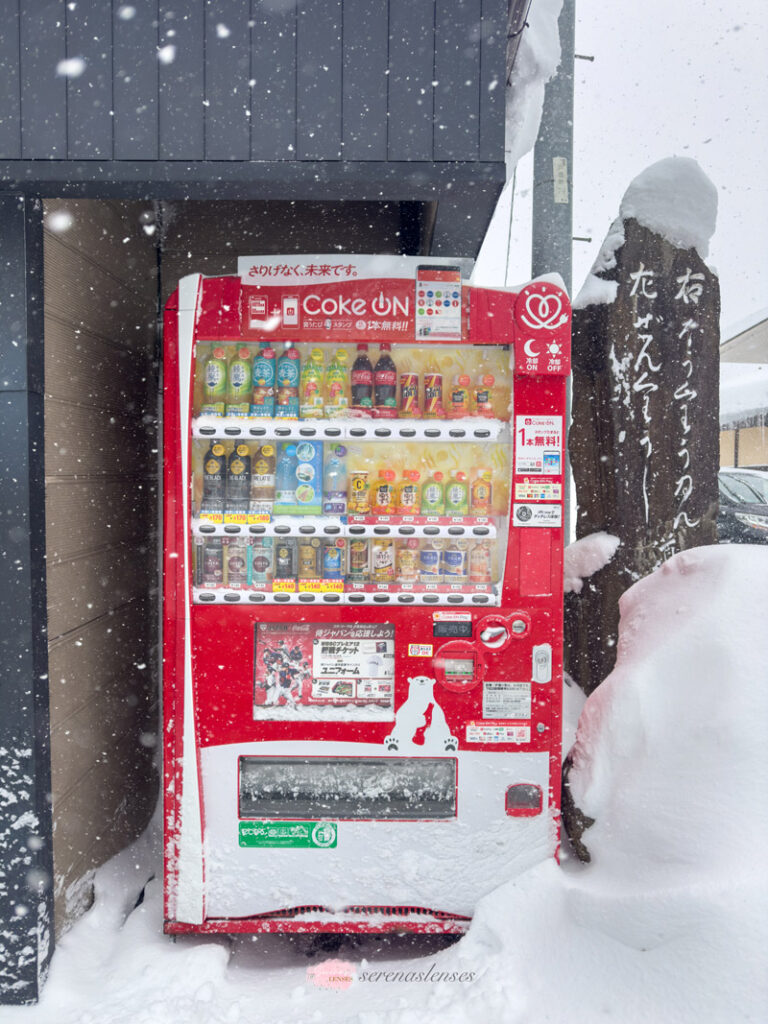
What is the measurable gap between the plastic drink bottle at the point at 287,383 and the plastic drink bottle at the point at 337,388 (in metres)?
0.11

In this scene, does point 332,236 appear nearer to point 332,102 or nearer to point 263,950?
point 332,102

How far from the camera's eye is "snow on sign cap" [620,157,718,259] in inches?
129

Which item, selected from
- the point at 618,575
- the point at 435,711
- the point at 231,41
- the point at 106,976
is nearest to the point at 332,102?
the point at 231,41

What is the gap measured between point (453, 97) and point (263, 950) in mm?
2951

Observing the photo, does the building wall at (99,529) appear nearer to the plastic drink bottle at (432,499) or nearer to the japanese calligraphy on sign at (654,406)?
the plastic drink bottle at (432,499)

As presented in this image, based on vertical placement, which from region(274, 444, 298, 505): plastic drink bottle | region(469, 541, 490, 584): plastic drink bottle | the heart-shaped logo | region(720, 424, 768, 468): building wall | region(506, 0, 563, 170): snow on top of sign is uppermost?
region(506, 0, 563, 170): snow on top of sign

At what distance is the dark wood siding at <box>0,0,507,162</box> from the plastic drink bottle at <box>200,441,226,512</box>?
93cm

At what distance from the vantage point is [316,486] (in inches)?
100.0

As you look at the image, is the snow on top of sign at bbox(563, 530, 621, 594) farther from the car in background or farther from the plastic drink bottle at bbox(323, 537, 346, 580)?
the car in background

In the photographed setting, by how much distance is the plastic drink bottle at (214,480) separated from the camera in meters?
2.46

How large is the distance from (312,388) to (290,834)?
1.54 m

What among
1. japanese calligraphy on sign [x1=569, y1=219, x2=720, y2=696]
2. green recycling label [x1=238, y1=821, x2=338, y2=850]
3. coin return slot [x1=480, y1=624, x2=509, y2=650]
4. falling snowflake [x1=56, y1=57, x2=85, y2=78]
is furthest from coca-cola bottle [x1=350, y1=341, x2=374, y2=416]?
green recycling label [x1=238, y1=821, x2=338, y2=850]

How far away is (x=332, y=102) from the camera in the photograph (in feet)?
6.79

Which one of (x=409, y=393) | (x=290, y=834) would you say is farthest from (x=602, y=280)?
(x=290, y=834)
